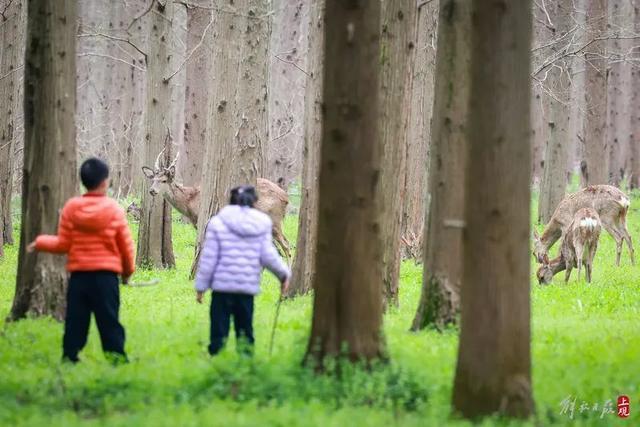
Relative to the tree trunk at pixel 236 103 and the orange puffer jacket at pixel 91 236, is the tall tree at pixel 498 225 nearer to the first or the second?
the orange puffer jacket at pixel 91 236

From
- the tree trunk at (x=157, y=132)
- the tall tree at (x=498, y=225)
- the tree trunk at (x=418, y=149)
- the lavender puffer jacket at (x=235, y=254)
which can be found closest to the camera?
the tall tree at (x=498, y=225)

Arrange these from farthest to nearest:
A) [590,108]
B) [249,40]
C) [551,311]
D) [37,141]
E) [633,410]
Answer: [590,108]
[249,40]
[551,311]
[37,141]
[633,410]

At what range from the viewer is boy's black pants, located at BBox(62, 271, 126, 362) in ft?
31.7

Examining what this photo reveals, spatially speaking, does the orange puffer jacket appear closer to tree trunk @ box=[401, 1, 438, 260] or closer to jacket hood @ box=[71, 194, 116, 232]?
jacket hood @ box=[71, 194, 116, 232]

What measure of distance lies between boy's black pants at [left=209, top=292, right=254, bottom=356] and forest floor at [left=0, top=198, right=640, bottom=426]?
0.58 ft

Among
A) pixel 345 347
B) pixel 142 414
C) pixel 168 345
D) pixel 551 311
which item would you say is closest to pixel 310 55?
pixel 551 311

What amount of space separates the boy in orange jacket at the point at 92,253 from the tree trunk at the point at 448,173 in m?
3.69

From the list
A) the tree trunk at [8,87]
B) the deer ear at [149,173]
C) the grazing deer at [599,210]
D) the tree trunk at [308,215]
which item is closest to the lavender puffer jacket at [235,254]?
the tree trunk at [308,215]

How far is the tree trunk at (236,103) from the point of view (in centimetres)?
1731

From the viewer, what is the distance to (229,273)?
9766 mm

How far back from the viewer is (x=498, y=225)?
7.76 m

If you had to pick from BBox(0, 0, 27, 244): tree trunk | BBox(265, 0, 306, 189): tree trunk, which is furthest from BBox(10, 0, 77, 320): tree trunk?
→ BBox(265, 0, 306, 189): tree trunk

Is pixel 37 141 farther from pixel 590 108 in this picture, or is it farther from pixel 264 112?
pixel 590 108

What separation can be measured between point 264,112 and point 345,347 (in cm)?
941
